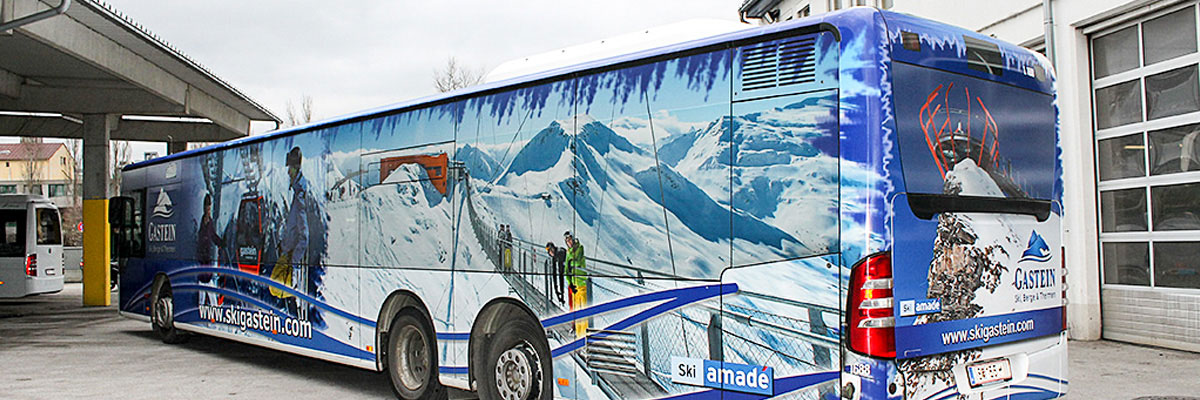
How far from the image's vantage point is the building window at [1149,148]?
11.0m

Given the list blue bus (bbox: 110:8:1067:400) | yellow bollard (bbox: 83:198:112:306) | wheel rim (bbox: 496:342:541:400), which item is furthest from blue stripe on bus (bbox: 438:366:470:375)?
yellow bollard (bbox: 83:198:112:306)

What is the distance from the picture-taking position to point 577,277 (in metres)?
6.93

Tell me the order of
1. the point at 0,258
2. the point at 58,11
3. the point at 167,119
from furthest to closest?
1. the point at 167,119
2. the point at 0,258
3. the point at 58,11

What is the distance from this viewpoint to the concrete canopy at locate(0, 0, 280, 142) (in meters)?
16.1

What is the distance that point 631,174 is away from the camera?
6492mm

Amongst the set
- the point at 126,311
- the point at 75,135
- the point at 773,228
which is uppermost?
the point at 75,135

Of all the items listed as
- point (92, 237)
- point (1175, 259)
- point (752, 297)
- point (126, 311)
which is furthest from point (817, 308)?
point (92, 237)

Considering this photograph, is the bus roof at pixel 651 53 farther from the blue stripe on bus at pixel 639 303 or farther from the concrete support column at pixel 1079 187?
the concrete support column at pixel 1079 187

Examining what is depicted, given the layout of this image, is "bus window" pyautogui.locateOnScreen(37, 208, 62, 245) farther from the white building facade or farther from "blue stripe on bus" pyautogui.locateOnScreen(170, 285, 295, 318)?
the white building facade

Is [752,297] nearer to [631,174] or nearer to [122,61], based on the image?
[631,174]

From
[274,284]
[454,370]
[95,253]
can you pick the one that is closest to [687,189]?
[454,370]

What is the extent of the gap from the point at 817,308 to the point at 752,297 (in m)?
0.45

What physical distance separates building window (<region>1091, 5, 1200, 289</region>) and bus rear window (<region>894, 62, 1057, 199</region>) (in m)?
5.68

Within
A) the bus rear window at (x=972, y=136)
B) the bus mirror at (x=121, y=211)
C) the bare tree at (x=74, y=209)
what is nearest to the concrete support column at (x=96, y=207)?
the bus mirror at (x=121, y=211)
